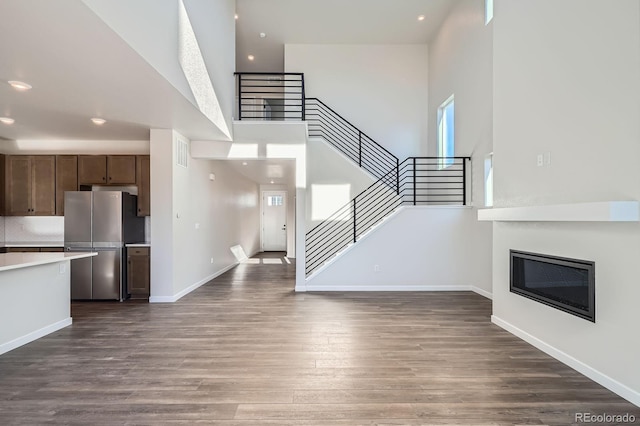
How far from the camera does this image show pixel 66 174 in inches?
223

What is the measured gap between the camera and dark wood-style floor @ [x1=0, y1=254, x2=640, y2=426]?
229cm

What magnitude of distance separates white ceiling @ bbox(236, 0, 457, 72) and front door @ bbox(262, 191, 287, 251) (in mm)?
5528

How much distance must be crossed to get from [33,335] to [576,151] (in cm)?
593

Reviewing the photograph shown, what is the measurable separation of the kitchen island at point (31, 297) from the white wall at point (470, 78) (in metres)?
6.23

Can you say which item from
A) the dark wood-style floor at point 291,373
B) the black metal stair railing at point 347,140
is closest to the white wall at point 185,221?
the dark wood-style floor at point 291,373

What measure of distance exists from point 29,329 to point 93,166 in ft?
9.90

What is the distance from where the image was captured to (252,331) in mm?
3869

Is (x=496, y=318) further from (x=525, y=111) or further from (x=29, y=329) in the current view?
(x=29, y=329)

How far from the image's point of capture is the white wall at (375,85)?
7.95 m

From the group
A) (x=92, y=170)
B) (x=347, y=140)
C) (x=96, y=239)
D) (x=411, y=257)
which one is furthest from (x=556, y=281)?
(x=92, y=170)

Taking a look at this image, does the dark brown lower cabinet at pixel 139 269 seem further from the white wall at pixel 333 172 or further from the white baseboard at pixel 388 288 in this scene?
the white wall at pixel 333 172

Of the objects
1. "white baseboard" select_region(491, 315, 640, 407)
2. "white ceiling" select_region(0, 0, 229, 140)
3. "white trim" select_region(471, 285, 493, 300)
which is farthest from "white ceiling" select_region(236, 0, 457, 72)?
"white baseboard" select_region(491, 315, 640, 407)

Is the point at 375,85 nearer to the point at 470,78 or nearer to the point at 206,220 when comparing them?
the point at 470,78

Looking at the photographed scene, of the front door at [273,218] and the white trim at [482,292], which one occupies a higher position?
the front door at [273,218]
